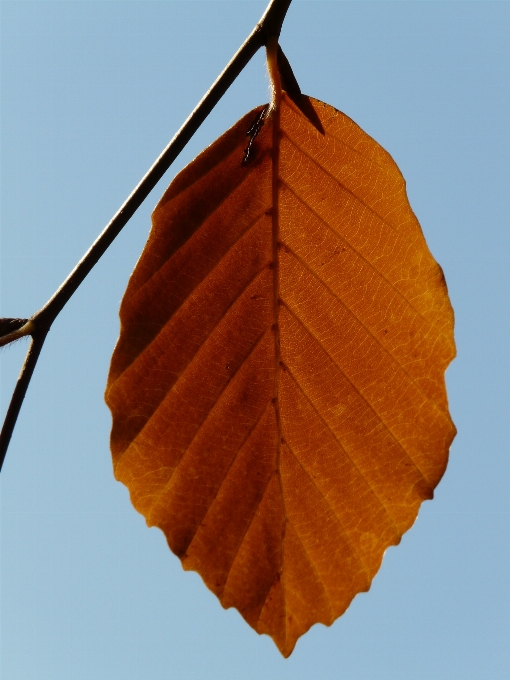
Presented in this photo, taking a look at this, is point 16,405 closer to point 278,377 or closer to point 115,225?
point 115,225

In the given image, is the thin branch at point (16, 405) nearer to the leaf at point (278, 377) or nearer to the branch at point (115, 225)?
the branch at point (115, 225)

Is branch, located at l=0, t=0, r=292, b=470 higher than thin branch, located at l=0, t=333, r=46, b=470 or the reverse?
higher

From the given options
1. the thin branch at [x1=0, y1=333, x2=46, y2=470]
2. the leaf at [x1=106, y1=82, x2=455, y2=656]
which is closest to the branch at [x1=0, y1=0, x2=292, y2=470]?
the thin branch at [x1=0, y1=333, x2=46, y2=470]

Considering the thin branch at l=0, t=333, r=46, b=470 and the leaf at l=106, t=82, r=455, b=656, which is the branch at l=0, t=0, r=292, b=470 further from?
the leaf at l=106, t=82, r=455, b=656

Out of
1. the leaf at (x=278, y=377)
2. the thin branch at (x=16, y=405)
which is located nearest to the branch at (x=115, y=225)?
the thin branch at (x=16, y=405)

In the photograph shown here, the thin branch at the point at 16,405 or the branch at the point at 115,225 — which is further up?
the branch at the point at 115,225

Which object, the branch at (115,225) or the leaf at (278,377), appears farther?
the leaf at (278,377)
